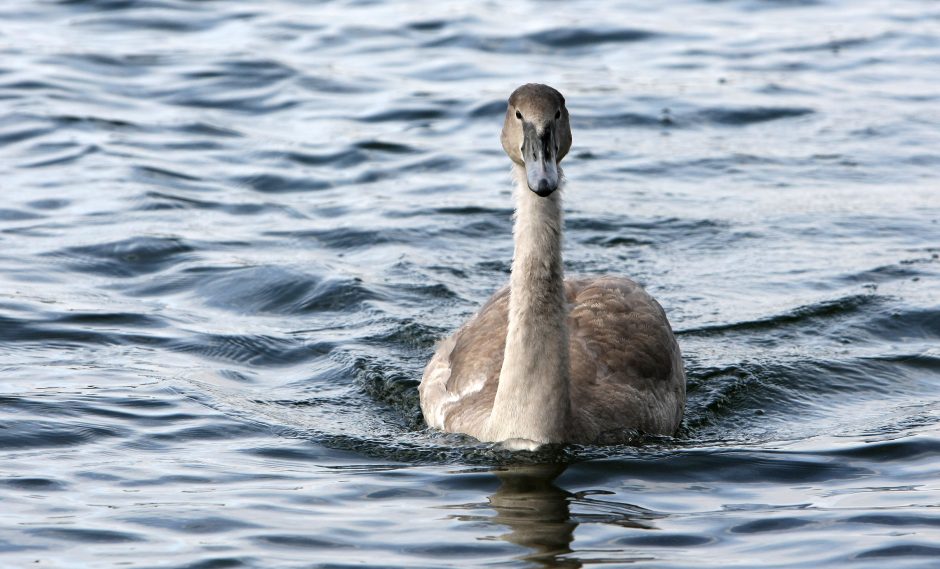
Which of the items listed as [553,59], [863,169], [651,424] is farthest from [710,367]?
[553,59]

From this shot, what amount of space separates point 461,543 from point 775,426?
3379 mm

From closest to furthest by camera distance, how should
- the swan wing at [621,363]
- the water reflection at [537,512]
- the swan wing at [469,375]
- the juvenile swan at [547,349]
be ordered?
the water reflection at [537,512] < the juvenile swan at [547,349] < the swan wing at [621,363] < the swan wing at [469,375]

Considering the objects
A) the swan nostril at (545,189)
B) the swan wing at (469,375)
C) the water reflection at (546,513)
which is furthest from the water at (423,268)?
the swan nostril at (545,189)

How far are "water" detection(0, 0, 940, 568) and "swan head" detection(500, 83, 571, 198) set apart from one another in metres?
1.88

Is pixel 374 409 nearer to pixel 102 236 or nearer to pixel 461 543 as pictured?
pixel 461 543

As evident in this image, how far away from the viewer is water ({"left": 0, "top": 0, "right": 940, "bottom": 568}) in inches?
335

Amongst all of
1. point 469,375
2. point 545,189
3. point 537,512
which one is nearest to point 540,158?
point 545,189

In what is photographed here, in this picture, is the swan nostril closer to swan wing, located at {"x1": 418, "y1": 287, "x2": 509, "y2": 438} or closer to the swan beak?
the swan beak

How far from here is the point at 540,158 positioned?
8727mm

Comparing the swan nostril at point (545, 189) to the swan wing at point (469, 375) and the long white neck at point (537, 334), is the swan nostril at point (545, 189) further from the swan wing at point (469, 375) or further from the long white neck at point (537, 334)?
the swan wing at point (469, 375)

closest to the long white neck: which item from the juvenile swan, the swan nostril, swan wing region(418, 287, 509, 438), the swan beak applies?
the juvenile swan

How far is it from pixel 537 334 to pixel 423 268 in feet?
16.4

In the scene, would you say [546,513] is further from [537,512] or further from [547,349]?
[547,349]

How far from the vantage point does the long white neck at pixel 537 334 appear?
927cm
